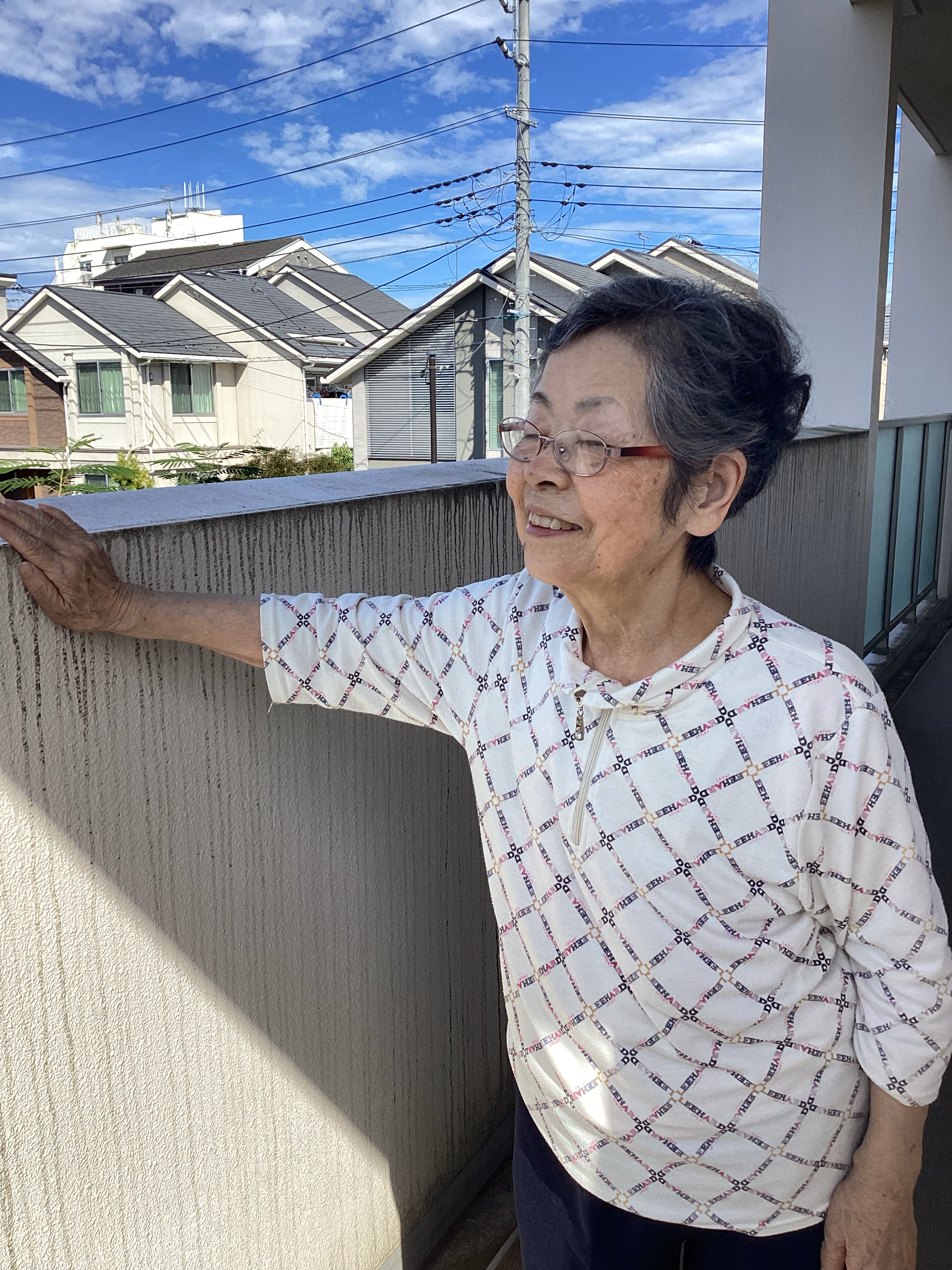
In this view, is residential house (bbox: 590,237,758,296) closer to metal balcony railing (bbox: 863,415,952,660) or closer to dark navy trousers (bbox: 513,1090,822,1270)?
metal balcony railing (bbox: 863,415,952,660)

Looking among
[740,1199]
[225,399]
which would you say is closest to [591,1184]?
[740,1199]

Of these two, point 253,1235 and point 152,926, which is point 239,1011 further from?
point 253,1235

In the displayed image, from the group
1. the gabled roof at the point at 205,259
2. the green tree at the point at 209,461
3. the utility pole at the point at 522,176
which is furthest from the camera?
the gabled roof at the point at 205,259

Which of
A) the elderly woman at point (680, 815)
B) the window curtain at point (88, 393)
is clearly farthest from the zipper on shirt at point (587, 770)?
the window curtain at point (88, 393)

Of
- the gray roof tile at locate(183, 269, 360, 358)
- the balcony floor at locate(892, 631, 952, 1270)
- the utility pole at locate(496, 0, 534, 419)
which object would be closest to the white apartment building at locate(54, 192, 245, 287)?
the gray roof tile at locate(183, 269, 360, 358)

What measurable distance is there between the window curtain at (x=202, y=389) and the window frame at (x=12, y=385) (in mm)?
4751

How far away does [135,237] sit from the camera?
2522 inches

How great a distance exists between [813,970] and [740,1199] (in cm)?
28

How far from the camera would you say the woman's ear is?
1104 mm

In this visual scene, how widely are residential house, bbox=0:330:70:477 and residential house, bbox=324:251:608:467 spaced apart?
8.13m

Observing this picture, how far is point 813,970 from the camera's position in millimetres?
1089

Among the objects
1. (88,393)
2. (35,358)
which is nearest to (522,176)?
(88,393)

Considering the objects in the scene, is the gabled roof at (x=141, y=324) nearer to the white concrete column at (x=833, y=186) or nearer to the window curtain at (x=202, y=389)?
the window curtain at (x=202, y=389)

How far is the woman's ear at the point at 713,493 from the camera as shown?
110 cm
